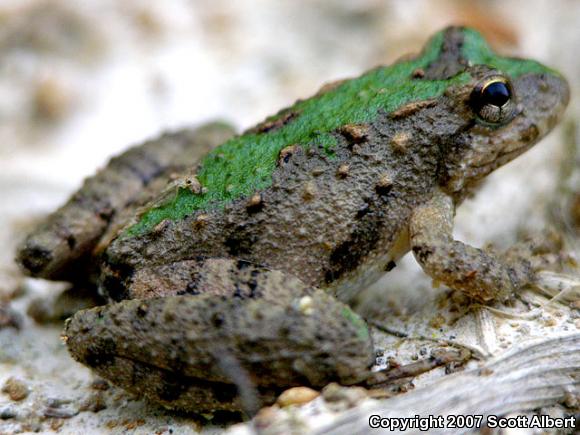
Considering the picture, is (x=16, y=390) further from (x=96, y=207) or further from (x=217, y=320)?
(x=217, y=320)

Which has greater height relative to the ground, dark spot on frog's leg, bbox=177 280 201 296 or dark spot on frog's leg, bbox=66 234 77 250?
dark spot on frog's leg, bbox=66 234 77 250

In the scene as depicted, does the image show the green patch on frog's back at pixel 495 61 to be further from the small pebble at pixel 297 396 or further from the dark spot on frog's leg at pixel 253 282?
the small pebble at pixel 297 396

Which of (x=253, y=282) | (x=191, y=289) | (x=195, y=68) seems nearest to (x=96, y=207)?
(x=191, y=289)

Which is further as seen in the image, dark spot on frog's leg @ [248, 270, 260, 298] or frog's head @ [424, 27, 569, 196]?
frog's head @ [424, 27, 569, 196]

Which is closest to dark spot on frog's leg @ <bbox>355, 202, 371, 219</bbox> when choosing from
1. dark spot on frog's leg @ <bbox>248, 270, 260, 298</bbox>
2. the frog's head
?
the frog's head

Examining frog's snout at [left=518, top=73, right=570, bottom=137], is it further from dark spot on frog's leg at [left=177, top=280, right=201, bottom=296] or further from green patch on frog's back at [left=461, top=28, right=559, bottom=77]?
dark spot on frog's leg at [left=177, top=280, right=201, bottom=296]

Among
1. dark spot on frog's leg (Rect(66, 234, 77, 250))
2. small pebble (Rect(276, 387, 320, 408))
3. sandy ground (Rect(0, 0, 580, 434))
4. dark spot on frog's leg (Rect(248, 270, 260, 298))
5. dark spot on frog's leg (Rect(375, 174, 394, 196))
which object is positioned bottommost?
small pebble (Rect(276, 387, 320, 408))

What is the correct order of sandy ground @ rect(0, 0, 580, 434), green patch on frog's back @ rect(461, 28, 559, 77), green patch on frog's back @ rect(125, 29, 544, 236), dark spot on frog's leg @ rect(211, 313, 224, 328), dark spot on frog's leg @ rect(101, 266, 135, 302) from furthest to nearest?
1. sandy ground @ rect(0, 0, 580, 434)
2. green patch on frog's back @ rect(461, 28, 559, 77)
3. green patch on frog's back @ rect(125, 29, 544, 236)
4. dark spot on frog's leg @ rect(101, 266, 135, 302)
5. dark spot on frog's leg @ rect(211, 313, 224, 328)


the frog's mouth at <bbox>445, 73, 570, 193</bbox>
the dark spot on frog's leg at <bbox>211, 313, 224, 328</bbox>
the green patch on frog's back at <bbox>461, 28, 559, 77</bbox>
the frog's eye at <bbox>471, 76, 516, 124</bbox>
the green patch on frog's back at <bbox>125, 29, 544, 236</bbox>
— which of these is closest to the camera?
the dark spot on frog's leg at <bbox>211, 313, 224, 328</bbox>
